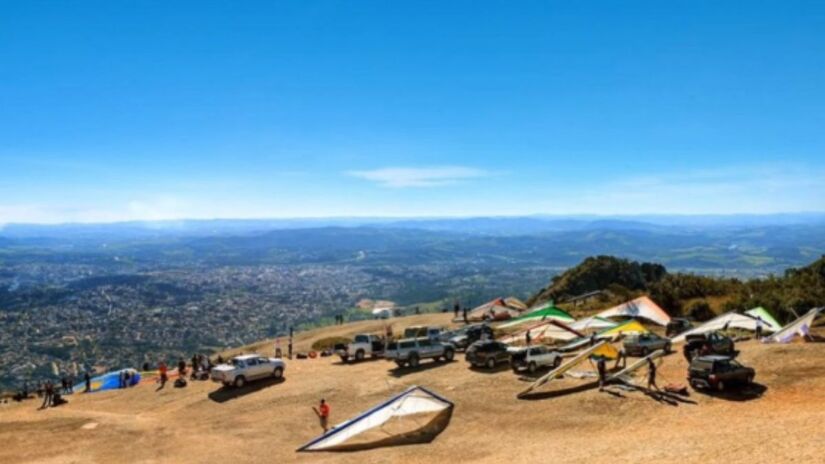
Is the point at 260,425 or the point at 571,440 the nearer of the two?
the point at 571,440

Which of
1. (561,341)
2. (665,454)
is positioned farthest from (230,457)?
(561,341)

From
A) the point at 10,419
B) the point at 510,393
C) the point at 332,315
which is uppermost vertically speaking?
the point at 510,393

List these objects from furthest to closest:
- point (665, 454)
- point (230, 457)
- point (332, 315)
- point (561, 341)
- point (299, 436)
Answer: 1. point (332, 315)
2. point (561, 341)
3. point (299, 436)
4. point (230, 457)
5. point (665, 454)

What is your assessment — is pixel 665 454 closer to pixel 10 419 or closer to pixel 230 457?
pixel 230 457

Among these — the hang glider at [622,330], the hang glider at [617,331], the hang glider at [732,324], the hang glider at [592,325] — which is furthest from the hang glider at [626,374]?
the hang glider at [592,325]

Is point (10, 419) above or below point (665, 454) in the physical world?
below

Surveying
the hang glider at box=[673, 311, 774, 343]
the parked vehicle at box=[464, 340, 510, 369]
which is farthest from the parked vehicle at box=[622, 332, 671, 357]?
the parked vehicle at box=[464, 340, 510, 369]

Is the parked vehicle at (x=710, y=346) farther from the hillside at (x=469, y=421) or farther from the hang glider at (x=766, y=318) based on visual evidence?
the hang glider at (x=766, y=318)
